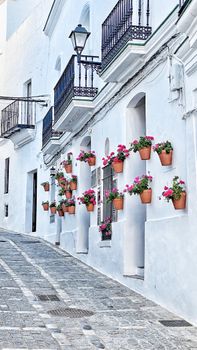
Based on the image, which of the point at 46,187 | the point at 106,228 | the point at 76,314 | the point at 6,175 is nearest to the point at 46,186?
the point at 46,187

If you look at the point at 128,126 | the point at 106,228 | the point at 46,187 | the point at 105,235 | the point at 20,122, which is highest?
the point at 20,122

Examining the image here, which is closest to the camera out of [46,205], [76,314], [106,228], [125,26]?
[76,314]

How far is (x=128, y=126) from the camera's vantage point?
1033cm

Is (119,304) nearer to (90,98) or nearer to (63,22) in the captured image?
(90,98)

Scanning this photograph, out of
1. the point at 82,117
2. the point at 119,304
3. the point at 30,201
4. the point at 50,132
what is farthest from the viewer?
the point at 30,201

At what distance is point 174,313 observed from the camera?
7.69 m

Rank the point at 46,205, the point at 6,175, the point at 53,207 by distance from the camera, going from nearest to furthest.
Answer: the point at 53,207 < the point at 46,205 < the point at 6,175

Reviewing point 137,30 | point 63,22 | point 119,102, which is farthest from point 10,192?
point 137,30

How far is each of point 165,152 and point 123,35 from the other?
7.96 feet

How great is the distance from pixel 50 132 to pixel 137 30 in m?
7.51

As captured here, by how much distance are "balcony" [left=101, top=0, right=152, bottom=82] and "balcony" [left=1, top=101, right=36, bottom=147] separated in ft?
30.5

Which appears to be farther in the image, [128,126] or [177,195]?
[128,126]

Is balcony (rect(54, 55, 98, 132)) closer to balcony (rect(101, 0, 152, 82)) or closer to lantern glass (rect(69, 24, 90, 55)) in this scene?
lantern glass (rect(69, 24, 90, 55))

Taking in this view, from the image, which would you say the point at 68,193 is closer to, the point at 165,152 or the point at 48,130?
the point at 48,130
